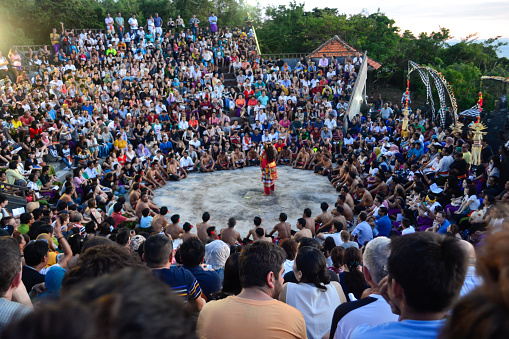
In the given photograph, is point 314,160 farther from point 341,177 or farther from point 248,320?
point 248,320

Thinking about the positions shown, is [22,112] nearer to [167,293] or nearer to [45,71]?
[45,71]

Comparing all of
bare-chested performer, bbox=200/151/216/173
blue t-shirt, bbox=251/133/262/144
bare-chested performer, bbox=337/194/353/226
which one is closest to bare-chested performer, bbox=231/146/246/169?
bare-chested performer, bbox=200/151/216/173

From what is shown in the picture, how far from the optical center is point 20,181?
9.48m

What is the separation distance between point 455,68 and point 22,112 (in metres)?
23.1

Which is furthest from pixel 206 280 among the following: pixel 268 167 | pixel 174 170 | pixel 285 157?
pixel 285 157

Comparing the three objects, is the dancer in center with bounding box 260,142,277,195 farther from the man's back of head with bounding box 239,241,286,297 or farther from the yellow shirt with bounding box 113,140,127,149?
the man's back of head with bounding box 239,241,286,297

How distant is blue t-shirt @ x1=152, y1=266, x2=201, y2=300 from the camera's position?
2.95m

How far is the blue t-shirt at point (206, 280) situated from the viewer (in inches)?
152

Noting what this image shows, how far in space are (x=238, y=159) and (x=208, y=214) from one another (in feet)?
20.0

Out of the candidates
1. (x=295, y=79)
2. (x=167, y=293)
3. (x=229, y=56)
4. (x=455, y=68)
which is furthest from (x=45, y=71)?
(x=455, y=68)

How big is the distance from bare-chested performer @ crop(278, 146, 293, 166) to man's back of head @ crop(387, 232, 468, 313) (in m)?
12.3

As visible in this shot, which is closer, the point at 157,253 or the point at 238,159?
the point at 157,253

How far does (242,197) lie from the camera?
1103 centimetres

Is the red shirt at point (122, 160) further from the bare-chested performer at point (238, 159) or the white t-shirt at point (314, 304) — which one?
the white t-shirt at point (314, 304)
